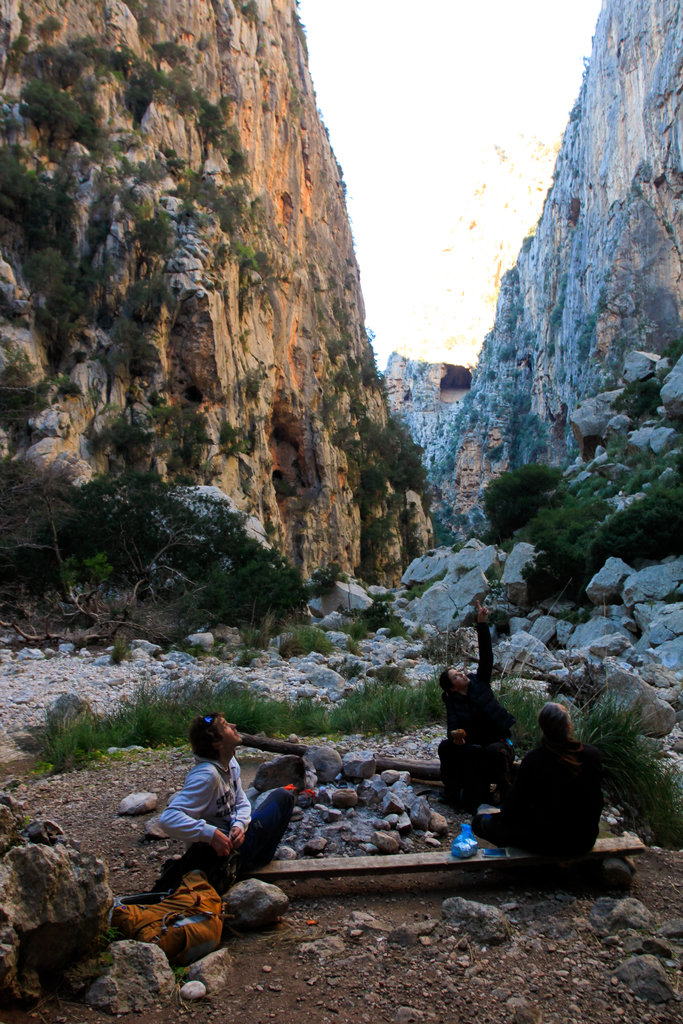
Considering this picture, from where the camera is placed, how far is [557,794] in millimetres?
3160

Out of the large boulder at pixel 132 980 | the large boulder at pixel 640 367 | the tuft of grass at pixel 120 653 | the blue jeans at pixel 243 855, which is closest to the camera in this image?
the large boulder at pixel 132 980

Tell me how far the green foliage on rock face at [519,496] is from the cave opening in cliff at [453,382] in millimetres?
68869

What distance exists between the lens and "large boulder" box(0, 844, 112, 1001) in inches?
81.3

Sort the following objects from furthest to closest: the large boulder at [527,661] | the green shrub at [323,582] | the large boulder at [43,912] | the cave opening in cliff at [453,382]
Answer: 1. the cave opening in cliff at [453,382]
2. the green shrub at [323,582]
3. the large boulder at [527,661]
4. the large boulder at [43,912]

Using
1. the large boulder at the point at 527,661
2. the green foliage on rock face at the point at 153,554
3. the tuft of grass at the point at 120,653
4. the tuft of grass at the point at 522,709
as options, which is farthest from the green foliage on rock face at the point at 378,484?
the tuft of grass at the point at 522,709

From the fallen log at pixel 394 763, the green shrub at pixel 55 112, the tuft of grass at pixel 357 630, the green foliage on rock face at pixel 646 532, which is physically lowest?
the tuft of grass at pixel 357 630

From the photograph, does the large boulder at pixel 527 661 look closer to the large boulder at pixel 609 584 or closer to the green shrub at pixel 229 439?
the large boulder at pixel 609 584

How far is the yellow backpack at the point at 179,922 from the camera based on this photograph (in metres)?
2.51

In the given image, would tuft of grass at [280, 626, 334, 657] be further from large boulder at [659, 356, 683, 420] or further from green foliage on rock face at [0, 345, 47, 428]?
large boulder at [659, 356, 683, 420]

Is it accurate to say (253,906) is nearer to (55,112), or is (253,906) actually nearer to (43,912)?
(43,912)

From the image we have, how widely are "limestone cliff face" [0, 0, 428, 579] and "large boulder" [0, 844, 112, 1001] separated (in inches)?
567

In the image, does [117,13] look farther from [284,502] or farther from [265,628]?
[265,628]

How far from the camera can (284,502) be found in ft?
98.2

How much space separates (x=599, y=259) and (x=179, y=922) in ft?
173
